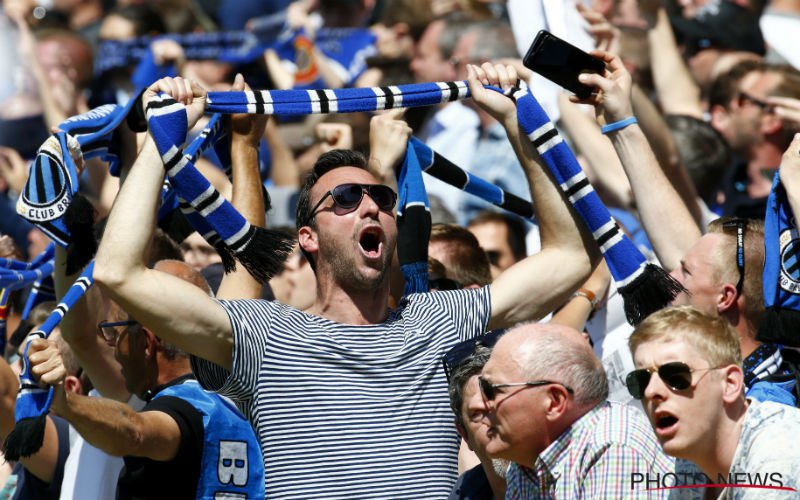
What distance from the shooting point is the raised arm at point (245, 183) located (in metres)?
4.41

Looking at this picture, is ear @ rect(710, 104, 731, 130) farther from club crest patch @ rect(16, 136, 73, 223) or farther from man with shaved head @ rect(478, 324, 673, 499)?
club crest patch @ rect(16, 136, 73, 223)

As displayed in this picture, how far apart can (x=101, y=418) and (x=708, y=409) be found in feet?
5.95

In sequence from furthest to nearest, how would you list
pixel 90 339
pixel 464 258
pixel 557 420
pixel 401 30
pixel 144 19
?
pixel 144 19 → pixel 401 30 → pixel 464 258 → pixel 90 339 → pixel 557 420

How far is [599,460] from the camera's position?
3.15m

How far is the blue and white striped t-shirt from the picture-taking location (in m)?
3.70

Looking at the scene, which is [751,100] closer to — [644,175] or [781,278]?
[644,175]

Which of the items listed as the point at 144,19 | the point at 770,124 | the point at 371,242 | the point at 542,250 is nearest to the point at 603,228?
the point at 542,250

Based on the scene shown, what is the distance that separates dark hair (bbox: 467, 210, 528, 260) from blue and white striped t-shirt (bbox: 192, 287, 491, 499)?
2.34 m

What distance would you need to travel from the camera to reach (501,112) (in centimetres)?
436

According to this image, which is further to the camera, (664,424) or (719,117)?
(719,117)

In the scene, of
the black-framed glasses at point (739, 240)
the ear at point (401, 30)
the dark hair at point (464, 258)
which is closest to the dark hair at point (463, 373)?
the black-framed glasses at point (739, 240)

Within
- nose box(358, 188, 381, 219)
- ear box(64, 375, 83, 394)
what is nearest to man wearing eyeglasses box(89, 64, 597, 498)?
nose box(358, 188, 381, 219)

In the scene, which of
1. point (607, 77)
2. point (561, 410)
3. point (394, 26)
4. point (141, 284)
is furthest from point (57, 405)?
point (394, 26)

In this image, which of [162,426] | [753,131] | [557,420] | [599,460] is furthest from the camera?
[753,131]
